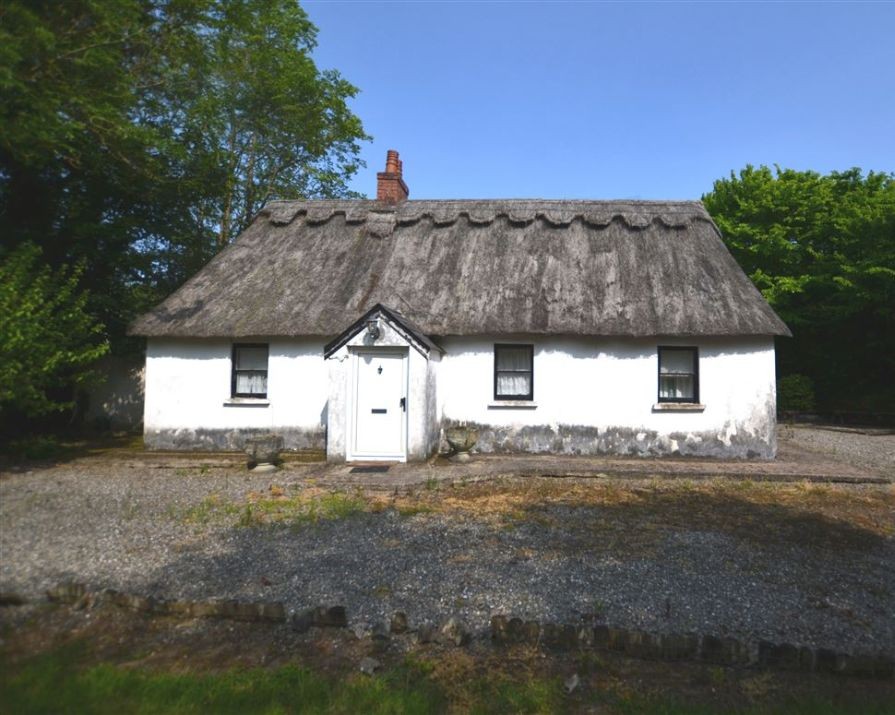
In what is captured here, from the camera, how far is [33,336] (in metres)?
9.88

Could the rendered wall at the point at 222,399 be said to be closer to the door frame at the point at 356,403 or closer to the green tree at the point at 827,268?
the door frame at the point at 356,403

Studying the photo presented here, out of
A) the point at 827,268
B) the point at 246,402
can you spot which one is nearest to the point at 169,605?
the point at 246,402

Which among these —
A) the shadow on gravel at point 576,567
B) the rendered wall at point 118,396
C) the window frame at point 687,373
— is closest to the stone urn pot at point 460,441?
the shadow on gravel at point 576,567

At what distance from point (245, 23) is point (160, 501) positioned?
10003 mm

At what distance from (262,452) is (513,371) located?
5990 mm

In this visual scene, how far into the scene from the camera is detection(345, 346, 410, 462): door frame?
11422mm

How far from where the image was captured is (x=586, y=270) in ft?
45.4

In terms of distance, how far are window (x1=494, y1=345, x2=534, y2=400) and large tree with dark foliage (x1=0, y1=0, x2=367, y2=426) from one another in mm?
9103

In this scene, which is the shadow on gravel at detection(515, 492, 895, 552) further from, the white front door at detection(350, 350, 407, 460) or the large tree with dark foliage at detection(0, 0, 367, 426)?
the large tree with dark foliage at detection(0, 0, 367, 426)

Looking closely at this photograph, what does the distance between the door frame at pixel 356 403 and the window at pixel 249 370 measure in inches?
121

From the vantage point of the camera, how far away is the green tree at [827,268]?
22.8 meters

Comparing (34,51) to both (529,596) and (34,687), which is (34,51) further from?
(529,596)

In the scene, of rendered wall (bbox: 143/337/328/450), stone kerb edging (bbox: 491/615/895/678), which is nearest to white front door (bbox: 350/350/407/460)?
rendered wall (bbox: 143/337/328/450)

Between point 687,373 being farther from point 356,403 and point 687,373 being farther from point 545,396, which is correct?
point 356,403
